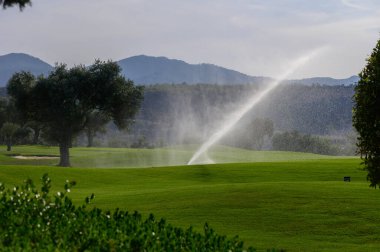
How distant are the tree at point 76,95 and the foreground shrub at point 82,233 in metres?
73.4

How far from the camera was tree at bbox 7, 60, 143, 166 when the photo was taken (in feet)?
287

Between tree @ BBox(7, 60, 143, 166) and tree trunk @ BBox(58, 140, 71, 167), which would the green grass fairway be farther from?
tree trunk @ BBox(58, 140, 71, 167)

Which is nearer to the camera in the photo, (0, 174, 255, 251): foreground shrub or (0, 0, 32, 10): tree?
(0, 174, 255, 251): foreground shrub

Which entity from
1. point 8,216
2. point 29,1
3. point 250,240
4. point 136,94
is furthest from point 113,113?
point 8,216

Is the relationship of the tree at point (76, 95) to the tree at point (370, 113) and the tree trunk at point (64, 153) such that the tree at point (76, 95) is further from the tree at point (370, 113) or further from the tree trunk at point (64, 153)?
the tree at point (370, 113)

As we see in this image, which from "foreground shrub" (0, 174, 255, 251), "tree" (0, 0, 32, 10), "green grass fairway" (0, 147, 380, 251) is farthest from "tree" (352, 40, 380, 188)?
"tree" (0, 0, 32, 10)

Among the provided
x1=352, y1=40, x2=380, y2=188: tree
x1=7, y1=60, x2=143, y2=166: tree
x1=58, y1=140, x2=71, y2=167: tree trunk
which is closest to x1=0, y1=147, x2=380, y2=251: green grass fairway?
x1=352, y1=40, x2=380, y2=188: tree

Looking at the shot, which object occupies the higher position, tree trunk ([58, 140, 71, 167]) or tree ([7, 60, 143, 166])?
tree ([7, 60, 143, 166])

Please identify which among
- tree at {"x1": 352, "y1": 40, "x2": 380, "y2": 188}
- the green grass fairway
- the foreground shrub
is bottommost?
the green grass fairway

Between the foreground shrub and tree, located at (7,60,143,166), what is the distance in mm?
73417

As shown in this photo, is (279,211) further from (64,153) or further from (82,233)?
(64,153)

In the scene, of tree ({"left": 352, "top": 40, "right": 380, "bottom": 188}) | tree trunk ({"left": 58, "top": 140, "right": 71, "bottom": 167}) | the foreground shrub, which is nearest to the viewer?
the foreground shrub

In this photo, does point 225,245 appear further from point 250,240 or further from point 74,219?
point 250,240

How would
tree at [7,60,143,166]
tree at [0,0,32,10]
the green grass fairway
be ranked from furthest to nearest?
1. tree at [7,60,143,166]
2. tree at [0,0,32,10]
3. the green grass fairway
